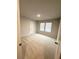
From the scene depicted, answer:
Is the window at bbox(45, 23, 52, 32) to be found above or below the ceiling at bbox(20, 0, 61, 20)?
below

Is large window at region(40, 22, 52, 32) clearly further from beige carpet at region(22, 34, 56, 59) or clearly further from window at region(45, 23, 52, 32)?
beige carpet at region(22, 34, 56, 59)

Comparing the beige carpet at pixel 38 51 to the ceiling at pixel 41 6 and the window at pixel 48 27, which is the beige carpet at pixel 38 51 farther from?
the window at pixel 48 27

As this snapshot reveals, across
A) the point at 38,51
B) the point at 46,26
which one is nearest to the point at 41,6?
the point at 38,51

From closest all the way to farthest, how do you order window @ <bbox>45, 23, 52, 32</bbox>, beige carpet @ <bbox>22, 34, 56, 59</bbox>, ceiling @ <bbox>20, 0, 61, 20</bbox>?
1. beige carpet @ <bbox>22, 34, 56, 59</bbox>
2. ceiling @ <bbox>20, 0, 61, 20</bbox>
3. window @ <bbox>45, 23, 52, 32</bbox>

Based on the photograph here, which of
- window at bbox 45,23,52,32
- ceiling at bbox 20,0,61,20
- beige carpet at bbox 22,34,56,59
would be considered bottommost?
beige carpet at bbox 22,34,56,59

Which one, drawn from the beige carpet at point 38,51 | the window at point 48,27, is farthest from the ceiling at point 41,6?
the window at point 48,27

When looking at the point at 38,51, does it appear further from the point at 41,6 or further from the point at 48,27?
the point at 48,27

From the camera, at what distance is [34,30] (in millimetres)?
11102

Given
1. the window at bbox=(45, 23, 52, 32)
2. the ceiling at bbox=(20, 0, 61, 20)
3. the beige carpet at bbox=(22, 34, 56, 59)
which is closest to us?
the beige carpet at bbox=(22, 34, 56, 59)

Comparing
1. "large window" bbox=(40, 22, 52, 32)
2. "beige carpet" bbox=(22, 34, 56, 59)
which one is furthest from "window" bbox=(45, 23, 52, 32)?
"beige carpet" bbox=(22, 34, 56, 59)
